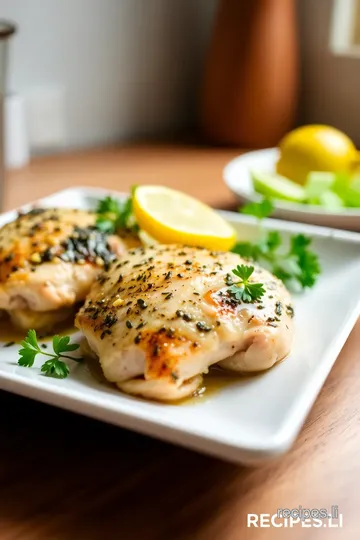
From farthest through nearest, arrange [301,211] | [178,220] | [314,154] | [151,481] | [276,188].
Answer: [314,154]
[276,188]
[301,211]
[178,220]
[151,481]

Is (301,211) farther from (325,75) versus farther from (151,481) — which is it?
(325,75)

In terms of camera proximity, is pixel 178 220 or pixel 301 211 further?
pixel 301 211

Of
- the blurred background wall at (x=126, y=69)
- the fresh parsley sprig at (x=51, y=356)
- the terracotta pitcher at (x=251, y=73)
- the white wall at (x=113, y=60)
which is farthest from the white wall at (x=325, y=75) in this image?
the fresh parsley sprig at (x=51, y=356)

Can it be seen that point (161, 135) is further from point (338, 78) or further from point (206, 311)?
point (206, 311)

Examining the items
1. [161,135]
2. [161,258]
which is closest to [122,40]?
[161,135]

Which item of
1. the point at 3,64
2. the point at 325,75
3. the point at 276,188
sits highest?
the point at 3,64

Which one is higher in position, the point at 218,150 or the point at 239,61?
the point at 239,61

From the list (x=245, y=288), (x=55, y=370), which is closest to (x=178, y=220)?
(x=245, y=288)
